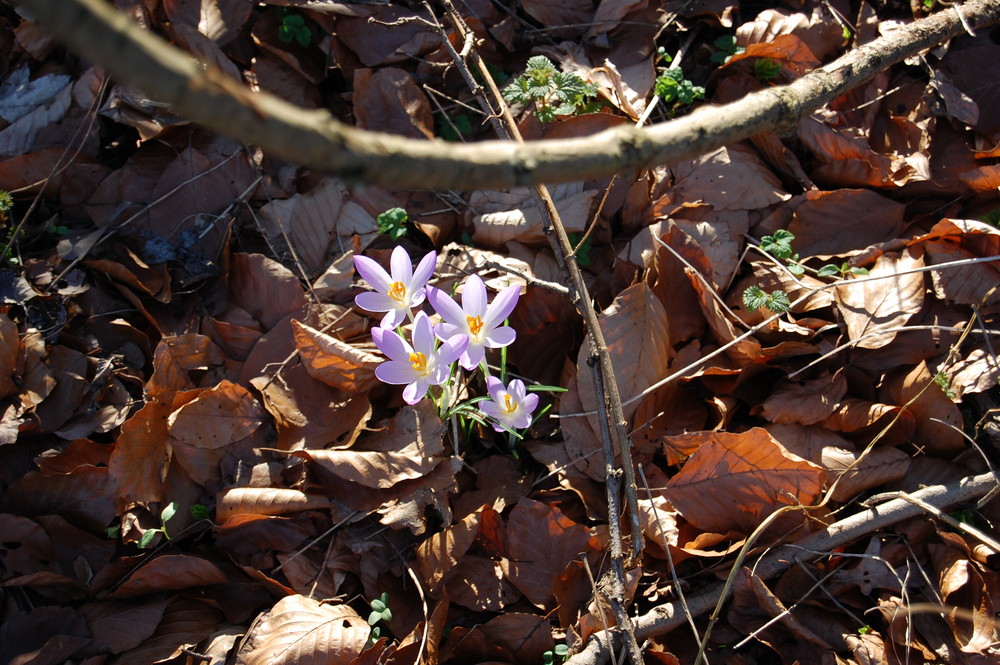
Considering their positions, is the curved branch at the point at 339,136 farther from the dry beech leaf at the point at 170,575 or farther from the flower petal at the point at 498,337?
the dry beech leaf at the point at 170,575

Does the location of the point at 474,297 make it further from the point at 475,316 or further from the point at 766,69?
the point at 766,69

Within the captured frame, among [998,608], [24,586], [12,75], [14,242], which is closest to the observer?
[998,608]

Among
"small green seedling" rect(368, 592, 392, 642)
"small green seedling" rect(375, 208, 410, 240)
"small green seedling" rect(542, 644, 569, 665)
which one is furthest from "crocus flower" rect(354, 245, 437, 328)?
"small green seedling" rect(542, 644, 569, 665)

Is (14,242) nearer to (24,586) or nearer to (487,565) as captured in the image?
(24,586)

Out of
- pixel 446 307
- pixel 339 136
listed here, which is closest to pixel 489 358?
pixel 446 307

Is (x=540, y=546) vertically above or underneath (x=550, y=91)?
underneath

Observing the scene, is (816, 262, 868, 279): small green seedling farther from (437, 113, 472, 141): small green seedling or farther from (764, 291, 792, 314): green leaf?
(437, 113, 472, 141): small green seedling

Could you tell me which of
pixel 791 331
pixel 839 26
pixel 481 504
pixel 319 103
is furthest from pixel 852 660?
pixel 319 103
